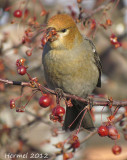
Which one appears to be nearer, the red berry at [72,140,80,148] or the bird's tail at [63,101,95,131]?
the red berry at [72,140,80,148]

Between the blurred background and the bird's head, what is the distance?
13cm

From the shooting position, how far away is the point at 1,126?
3.90 meters

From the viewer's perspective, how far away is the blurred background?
3303mm

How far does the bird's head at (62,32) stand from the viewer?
116 inches

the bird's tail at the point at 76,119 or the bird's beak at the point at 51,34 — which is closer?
the bird's beak at the point at 51,34

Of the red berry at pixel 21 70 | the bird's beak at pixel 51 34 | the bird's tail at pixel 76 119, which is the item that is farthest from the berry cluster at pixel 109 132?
the bird's beak at pixel 51 34

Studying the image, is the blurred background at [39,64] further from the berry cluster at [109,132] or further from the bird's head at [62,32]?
the berry cluster at [109,132]

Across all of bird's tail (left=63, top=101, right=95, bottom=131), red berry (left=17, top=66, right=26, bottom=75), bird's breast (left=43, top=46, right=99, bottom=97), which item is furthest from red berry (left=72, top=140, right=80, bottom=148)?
red berry (left=17, top=66, right=26, bottom=75)

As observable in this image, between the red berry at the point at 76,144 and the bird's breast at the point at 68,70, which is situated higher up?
the bird's breast at the point at 68,70

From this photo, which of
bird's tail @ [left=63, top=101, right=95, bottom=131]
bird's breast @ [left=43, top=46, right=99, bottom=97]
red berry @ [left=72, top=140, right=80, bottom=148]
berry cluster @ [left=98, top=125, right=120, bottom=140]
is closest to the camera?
berry cluster @ [left=98, top=125, right=120, bottom=140]

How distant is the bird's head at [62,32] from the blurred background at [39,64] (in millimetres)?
126

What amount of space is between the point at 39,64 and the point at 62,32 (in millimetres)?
1887

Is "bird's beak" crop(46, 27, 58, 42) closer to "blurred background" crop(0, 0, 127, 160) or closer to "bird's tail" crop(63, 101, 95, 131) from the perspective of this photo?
"blurred background" crop(0, 0, 127, 160)

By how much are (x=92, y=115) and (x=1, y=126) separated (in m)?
1.27
